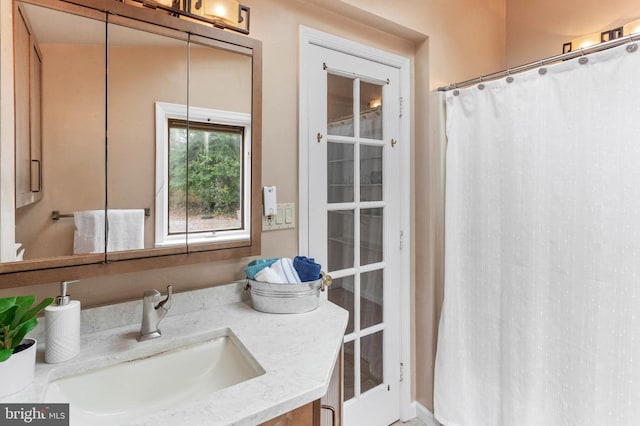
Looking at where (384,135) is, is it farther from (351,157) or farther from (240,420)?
(240,420)

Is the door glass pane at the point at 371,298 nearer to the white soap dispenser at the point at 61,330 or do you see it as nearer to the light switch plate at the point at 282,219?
the light switch plate at the point at 282,219

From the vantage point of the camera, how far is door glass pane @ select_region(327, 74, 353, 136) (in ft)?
5.38

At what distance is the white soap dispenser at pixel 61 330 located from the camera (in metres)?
0.88

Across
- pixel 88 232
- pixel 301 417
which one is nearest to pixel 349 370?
pixel 301 417

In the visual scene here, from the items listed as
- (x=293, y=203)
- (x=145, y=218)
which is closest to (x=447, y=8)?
(x=293, y=203)

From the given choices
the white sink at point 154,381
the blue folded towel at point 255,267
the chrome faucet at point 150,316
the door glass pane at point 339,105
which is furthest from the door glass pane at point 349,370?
the door glass pane at point 339,105

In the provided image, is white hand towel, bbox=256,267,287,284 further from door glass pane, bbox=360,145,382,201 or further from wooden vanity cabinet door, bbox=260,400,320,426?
door glass pane, bbox=360,145,382,201

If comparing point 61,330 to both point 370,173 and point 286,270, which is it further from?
point 370,173

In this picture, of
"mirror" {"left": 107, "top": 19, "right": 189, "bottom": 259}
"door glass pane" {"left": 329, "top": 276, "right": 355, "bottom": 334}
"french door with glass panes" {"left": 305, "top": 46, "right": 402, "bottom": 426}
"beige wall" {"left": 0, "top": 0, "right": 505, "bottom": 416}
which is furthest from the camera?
"door glass pane" {"left": 329, "top": 276, "right": 355, "bottom": 334}

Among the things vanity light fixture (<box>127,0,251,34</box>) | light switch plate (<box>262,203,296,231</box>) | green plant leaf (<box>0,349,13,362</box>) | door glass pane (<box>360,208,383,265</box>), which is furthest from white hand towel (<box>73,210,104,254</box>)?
door glass pane (<box>360,208,383,265</box>)

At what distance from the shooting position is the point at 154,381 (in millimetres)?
969

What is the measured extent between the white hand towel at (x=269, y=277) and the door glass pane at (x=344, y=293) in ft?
1.66

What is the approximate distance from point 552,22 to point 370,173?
149 cm

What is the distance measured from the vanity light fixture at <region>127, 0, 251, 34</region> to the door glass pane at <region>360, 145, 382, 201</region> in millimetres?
847
